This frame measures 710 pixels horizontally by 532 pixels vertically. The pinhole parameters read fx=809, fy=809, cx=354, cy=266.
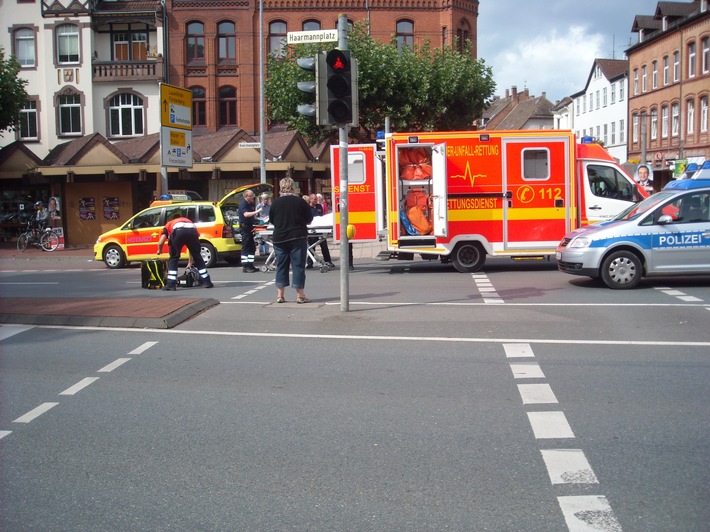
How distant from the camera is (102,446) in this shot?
5695 mm

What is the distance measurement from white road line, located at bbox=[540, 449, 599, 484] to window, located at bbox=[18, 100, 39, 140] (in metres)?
37.8

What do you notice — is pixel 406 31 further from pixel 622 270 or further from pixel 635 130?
pixel 622 270

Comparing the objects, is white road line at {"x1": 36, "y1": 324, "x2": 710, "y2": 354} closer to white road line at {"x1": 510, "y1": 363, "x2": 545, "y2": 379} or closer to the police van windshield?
white road line at {"x1": 510, "y1": 363, "x2": 545, "y2": 379}

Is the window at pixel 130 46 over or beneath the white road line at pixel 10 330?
over

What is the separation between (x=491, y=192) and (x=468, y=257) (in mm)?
1454

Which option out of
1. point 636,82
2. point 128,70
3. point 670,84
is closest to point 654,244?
point 128,70

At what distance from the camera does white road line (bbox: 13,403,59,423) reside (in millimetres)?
6348

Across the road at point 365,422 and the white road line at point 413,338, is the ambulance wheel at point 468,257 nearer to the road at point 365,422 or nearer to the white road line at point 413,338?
the road at point 365,422

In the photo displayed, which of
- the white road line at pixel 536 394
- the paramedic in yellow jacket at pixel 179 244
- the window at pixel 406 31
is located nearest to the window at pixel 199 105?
the window at pixel 406 31

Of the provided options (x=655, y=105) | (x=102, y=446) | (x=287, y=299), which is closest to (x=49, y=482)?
(x=102, y=446)

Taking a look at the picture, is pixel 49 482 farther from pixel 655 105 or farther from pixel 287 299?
pixel 655 105

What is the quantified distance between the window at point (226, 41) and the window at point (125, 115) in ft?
16.3

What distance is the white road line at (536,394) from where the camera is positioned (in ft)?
21.6

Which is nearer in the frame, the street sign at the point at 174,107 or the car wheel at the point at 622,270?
the car wheel at the point at 622,270
